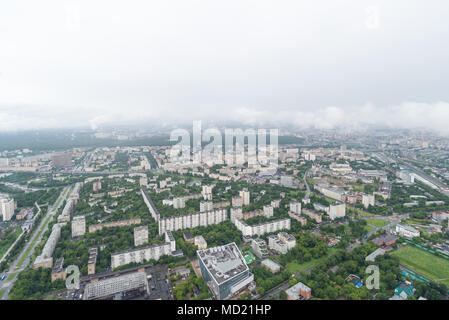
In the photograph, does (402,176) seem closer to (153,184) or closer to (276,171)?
(276,171)

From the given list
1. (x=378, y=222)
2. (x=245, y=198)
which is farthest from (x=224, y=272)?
(x=378, y=222)

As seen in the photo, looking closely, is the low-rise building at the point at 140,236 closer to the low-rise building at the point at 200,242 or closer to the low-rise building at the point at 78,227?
the low-rise building at the point at 200,242

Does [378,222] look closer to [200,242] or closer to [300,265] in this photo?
[300,265]

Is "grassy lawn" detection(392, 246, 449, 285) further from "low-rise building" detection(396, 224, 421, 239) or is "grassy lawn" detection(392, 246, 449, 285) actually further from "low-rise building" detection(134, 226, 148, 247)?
"low-rise building" detection(134, 226, 148, 247)

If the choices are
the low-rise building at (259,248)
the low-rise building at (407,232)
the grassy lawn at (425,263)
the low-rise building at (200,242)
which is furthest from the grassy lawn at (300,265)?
the low-rise building at (407,232)
